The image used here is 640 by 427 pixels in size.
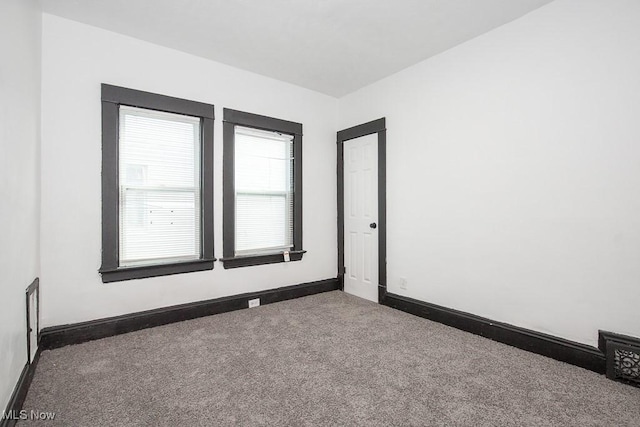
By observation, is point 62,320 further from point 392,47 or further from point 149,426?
point 392,47

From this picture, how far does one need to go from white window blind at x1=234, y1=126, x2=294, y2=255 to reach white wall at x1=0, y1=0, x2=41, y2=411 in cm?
169

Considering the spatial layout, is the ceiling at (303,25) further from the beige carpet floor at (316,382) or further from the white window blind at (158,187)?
the beige carpet floor at (316,382)

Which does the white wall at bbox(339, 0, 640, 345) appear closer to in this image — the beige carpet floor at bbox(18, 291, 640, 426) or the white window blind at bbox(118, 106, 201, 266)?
the beige carpet floor at bbox(18, 291, 640, 426)

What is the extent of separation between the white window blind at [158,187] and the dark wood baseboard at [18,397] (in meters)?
1.00

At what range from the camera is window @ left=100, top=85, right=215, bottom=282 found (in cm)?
258

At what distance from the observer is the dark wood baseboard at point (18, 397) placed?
137 cm

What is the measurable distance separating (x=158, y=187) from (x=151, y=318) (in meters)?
1.25

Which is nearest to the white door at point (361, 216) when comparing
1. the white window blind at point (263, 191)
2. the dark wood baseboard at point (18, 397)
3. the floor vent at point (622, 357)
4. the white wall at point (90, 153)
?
the white window blind at point (263, 191)

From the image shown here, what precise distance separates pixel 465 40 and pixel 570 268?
2171 millimetres

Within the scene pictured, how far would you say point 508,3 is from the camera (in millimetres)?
2219

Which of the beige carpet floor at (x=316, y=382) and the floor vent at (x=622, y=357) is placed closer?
the beige carpet floor at (x=316, y=382)

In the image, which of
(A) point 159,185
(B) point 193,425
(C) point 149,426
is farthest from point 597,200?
(A) point 159,185

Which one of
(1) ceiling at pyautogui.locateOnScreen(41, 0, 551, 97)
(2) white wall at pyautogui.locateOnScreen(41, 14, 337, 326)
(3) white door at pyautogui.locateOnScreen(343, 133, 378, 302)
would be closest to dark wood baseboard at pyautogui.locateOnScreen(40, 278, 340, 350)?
(2) white wall at pyautogui.locateOnScreen(41, 14, 337, 326)

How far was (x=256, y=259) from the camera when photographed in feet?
11.2
